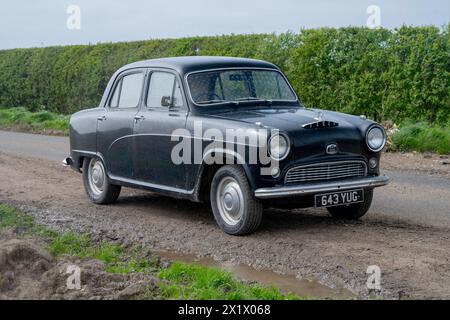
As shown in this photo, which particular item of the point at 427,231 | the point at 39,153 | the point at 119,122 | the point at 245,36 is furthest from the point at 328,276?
the point at 245,36

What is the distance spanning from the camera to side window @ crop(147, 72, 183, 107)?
8961 millimetres

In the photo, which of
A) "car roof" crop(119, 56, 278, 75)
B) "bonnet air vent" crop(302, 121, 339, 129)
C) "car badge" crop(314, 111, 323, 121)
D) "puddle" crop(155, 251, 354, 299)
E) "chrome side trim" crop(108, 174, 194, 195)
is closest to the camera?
"puddle" crop(155, 251, 354, 299)

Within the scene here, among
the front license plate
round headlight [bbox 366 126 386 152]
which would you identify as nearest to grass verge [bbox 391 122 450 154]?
round headlight [bbox 366 126 386 152]

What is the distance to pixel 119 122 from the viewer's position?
967cm

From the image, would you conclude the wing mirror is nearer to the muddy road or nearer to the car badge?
the muddy road

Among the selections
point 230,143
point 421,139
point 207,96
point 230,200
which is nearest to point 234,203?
point 230,200

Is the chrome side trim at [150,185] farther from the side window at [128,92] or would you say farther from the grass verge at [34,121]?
the grass verge at [34,121]

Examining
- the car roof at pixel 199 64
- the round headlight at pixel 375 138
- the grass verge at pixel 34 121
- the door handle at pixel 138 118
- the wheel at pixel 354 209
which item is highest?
the car roof at pixel 199 64

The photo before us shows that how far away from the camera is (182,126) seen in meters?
8.56

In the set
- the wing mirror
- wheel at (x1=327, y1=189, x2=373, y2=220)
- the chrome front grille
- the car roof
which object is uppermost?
the car roof

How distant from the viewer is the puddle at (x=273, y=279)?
6148 millimetres

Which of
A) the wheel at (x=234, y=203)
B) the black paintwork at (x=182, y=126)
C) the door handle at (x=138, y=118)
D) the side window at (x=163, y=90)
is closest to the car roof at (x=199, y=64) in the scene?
the black paintwork at (x=182, y=126)

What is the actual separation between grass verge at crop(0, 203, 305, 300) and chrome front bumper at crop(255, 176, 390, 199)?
3.65 feet
